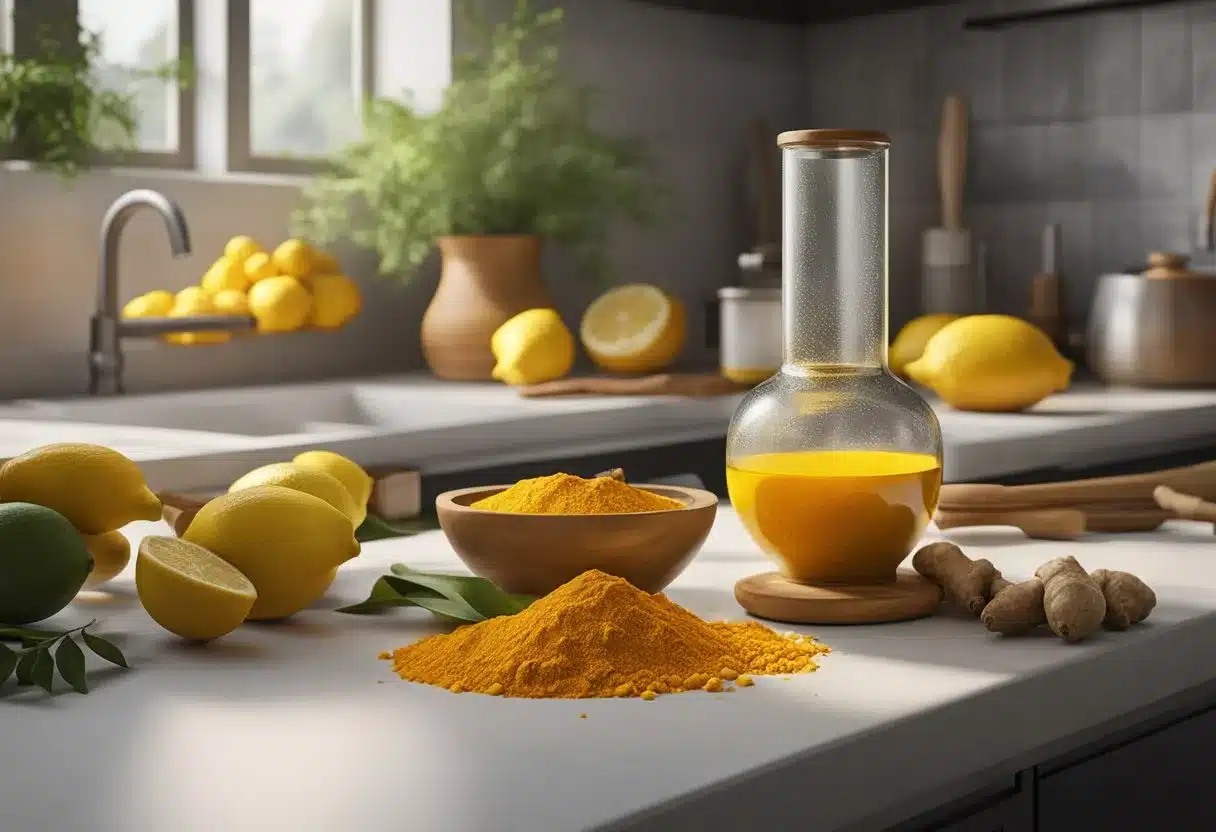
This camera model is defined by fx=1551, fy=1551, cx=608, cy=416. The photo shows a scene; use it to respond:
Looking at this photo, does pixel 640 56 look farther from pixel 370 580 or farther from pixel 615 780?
pixel 615 780

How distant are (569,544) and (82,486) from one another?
0.31m

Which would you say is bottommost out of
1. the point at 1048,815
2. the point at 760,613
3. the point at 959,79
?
the point at 1048,815

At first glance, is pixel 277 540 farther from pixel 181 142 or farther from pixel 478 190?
pixel 181 142

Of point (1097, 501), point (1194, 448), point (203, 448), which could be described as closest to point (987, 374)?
point (1194, 448)

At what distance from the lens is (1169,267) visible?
2613mm

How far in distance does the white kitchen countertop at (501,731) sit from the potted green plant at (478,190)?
1819mm

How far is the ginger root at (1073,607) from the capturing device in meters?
0.88

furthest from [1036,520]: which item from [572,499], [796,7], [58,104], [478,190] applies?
[796,7]

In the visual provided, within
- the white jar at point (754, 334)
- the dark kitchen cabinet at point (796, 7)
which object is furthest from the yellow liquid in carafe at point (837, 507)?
the dark kitchen cabinet at point (796, 7)

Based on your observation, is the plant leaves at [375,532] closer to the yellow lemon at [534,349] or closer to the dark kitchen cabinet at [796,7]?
the yellow lemon at [534,349]

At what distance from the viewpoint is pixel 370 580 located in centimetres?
110

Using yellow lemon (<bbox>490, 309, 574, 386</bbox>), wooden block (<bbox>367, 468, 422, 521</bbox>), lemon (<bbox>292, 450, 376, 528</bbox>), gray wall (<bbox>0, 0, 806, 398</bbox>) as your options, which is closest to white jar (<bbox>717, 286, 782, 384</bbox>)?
yellow lemon (<bbox>490, 309, 574, 386</bbox>)

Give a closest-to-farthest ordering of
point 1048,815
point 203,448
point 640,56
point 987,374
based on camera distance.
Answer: point 1048,815 < point 203,448 < point 987,374 < point 640,56

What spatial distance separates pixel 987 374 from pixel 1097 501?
0.85 meters
